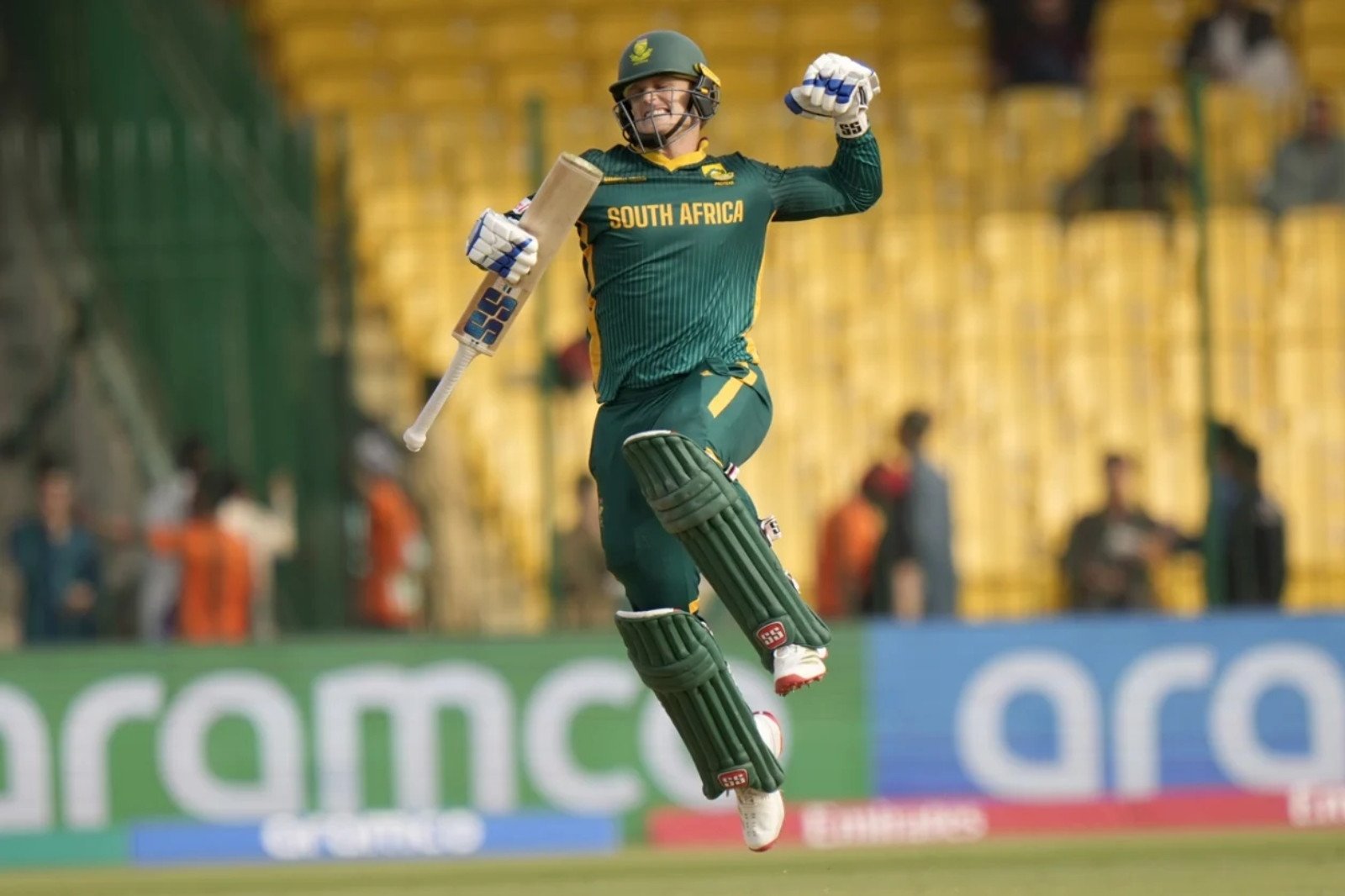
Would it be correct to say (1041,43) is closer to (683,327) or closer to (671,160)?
(671,160)

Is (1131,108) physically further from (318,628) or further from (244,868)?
(244,868)

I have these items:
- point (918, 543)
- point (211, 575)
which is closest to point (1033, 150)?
point (918, 543)

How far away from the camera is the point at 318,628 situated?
511 inches

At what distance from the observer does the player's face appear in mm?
7891

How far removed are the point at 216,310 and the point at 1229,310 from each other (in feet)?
17.5

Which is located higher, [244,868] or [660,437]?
[660,437]

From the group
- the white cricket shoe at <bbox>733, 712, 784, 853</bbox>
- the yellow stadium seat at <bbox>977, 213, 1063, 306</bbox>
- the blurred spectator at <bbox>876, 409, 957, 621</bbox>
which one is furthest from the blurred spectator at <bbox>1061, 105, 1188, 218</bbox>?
the white cricket shoe at <bbox>733, 712, 784, 853</bbox>

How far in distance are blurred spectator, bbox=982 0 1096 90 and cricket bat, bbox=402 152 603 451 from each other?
28.0ft

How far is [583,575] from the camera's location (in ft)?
42.9

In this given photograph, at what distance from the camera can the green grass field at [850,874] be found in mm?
9273

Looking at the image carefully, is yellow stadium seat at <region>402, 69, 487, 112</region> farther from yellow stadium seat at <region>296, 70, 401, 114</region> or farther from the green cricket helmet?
the green cricket helmet

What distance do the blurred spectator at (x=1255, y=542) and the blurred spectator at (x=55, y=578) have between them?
19.3 feet

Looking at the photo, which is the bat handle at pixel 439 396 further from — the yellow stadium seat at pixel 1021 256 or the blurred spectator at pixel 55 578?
the yellow stadium seat at pixel 1021 256

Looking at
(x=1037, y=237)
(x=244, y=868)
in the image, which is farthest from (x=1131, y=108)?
(x=244, y=868)
